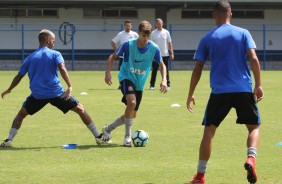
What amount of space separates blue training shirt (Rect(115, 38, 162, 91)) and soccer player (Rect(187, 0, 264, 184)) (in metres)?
3.36

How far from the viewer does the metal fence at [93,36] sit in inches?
1651

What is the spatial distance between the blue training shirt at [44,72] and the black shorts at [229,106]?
352 cm

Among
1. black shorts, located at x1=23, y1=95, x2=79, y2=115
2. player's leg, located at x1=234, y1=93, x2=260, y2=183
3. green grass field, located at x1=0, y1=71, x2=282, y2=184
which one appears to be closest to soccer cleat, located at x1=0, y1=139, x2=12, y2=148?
green grass field, located at x1=0, y1=71, x2=282, y2=184

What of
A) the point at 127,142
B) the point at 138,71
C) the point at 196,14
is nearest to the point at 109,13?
the point at 196,14

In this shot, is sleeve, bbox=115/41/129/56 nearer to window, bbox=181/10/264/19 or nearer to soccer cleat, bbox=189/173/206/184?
soccer cleat, bbox=189/173/206/184

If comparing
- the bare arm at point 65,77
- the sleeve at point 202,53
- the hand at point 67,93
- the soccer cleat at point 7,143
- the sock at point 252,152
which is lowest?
the soccer cleat at point 7,143

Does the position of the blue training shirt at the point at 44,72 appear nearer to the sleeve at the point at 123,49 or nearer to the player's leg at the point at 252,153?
the sleeve at the point at 123,49

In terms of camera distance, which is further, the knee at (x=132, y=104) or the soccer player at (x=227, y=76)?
the knee at (x=132, y=104)

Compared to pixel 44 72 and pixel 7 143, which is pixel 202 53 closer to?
pixel 44 72

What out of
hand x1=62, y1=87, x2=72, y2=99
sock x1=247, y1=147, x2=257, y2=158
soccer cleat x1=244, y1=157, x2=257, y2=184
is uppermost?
hand x1=62, y1=87, x2=72, y2=99

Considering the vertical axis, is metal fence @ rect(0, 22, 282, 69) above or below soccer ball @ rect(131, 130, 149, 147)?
below

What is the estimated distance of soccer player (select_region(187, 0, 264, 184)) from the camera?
8281mm

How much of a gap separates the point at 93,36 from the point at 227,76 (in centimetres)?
3486

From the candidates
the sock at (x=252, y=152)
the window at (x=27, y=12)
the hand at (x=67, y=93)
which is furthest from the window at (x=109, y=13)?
the sock at (x=252, y=152)
